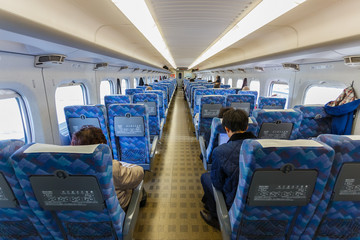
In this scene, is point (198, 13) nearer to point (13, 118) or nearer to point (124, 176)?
point (124, 176)

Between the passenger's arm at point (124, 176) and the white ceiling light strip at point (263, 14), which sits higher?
the white ceiling light strip at point (263, 14)

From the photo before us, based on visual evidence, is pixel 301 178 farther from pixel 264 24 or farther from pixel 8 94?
pixel 8 94

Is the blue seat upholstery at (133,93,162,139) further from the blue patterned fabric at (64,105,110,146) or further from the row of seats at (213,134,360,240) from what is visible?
the row of seats at (213,134,360,240)

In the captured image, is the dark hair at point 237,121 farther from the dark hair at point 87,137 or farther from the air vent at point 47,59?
the air vent at point 47,59

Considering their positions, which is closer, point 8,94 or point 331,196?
point 331,196

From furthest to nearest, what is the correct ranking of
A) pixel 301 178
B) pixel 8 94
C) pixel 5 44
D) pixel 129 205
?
1. pixel 8 94
2. pixel 5 44
3. pixel 129 205
4. pixel 301 178

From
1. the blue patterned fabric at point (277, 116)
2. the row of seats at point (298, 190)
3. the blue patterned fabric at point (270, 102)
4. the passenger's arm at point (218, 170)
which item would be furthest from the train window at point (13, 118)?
the blue patterned fabric at point (270, 102)

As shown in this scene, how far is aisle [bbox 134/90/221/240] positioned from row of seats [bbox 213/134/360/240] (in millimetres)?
931

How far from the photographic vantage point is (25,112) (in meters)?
3.01

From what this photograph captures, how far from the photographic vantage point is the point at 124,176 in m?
1.65

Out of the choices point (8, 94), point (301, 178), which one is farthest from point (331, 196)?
point (8, 94)

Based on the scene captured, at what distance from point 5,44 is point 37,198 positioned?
7.39 feet

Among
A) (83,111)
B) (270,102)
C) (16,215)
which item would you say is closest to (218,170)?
(16,215)

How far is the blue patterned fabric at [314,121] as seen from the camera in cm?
340
